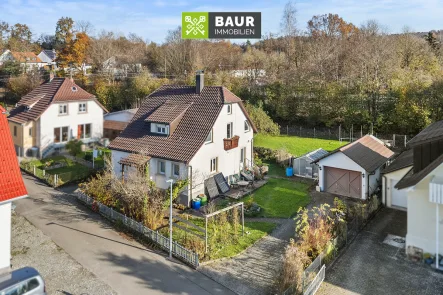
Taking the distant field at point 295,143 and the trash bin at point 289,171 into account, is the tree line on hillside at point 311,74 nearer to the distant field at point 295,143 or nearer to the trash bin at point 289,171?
the distant field at point 295,143

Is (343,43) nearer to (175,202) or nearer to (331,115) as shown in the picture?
(331,115)

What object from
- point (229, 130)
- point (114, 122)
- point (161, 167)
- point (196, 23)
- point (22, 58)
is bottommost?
point (161, 167)

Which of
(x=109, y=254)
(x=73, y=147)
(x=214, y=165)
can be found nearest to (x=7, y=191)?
→ (x=109, y=254)

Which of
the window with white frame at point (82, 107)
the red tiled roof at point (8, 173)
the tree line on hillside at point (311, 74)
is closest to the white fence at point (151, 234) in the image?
the red tiled roof at point (8, 173)

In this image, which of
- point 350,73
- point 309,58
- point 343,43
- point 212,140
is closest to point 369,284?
point 212,140

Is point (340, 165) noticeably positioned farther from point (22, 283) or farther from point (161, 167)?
point (22, 283)

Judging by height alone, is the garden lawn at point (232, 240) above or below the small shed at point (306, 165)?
below
